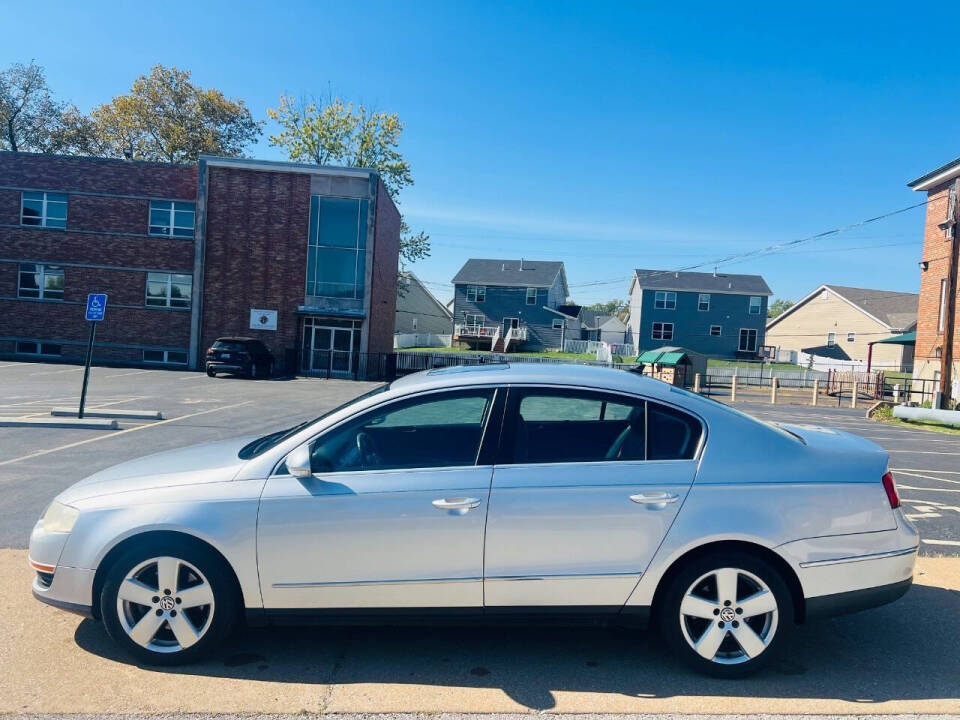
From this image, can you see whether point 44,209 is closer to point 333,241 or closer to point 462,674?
point 333,241

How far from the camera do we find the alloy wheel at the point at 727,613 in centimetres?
357

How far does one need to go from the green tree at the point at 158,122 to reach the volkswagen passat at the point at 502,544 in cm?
4858

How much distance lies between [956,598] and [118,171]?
34.0 meters

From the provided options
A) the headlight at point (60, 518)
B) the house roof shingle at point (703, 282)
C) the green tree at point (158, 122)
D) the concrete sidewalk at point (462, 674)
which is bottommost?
the concrete sidewalk at point (462, 674)

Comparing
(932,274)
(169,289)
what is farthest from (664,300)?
(169,289)

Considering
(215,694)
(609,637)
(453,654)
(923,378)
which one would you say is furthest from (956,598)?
(923,378)

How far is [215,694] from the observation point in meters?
3.40

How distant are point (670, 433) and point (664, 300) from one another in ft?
175

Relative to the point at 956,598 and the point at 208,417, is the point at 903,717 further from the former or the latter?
the point at 208,417

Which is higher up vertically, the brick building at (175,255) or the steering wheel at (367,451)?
the brick building at (175,255)

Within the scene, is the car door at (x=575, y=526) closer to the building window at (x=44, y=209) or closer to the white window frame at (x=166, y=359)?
the white window frame at (x=166, y=359)

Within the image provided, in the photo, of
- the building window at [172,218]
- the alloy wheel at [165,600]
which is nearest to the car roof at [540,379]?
the alloy wheel at [165,600]

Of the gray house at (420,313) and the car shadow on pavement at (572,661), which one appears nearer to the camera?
the car shadow on pavement at (572,661)

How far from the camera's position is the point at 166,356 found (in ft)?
103
